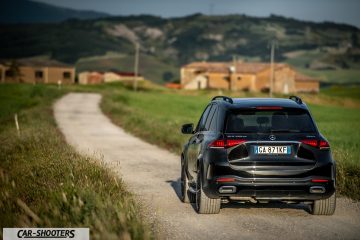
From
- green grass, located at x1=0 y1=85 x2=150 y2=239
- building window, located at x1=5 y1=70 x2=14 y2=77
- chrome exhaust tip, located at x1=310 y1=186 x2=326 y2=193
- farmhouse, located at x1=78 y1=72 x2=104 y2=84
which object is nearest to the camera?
green grass, located at x1=0 y1=85 x2=150 y2=239

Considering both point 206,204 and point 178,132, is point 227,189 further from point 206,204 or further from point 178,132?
point 178,132

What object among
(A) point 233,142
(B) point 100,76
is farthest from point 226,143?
(B) point 100,76

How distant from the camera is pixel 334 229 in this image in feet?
29.0

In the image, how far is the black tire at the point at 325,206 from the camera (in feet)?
32.1

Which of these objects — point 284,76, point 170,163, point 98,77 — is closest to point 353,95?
point 284,76

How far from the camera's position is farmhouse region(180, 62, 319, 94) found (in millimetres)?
112562

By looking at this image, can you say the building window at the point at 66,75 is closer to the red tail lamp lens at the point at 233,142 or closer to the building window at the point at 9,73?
the building window at the point at 9,73

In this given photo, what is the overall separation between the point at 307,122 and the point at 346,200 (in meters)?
2.46

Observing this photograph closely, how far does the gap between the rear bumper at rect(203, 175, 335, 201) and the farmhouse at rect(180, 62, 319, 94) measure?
335 ft

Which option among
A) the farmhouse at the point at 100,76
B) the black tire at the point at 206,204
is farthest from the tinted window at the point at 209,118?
the farmhouse at the point at 100,76

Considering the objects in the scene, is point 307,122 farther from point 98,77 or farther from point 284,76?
point 98,77

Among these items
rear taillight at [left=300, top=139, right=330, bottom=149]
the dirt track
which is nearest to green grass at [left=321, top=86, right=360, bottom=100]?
the dirt track

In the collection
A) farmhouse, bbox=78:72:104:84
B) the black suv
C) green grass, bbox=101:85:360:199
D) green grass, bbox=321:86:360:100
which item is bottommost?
farmhouse, bbox=78:72:104:84

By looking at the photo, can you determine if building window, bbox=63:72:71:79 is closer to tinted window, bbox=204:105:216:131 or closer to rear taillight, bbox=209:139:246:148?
tinted window, bbox=204:105:216:131
